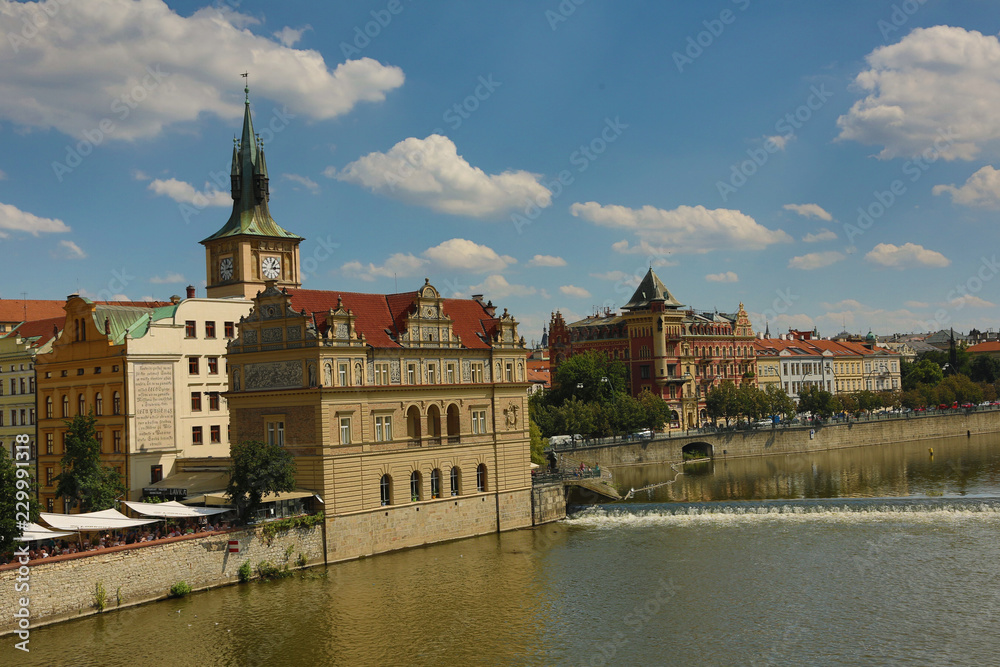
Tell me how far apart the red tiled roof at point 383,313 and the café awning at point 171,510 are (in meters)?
11.2

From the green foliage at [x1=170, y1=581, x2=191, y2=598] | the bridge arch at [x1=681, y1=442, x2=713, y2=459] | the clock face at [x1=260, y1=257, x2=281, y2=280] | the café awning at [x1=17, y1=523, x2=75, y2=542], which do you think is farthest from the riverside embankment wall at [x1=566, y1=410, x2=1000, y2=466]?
the café awning at [x1=17, y1=523, x2=75, y2=542]

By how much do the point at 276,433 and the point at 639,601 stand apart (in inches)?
873

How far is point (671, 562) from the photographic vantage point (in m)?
49.5

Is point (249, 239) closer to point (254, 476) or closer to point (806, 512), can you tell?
point (254, 476)

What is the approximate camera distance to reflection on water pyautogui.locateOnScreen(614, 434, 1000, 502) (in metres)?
77.4

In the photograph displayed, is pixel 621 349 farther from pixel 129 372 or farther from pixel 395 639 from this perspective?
pixel 395 639

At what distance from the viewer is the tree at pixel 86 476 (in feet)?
170

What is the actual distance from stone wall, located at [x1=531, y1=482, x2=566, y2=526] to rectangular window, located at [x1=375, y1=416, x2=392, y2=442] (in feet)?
40.5

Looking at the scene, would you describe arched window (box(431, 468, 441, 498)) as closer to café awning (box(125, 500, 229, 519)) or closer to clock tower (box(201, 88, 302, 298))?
café awning (box(125, 500, 229, 519))

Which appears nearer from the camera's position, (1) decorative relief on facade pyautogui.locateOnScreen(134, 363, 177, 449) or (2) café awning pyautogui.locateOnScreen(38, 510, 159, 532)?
(2) café awning pyautogui.locateOnScreen(38, 510, 159, 532)

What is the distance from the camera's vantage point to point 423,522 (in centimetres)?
5500

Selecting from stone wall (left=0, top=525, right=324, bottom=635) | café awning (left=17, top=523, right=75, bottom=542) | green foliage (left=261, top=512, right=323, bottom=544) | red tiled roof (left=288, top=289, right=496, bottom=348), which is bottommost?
stone wall (left=0, top=525, right=324, bottom=635)

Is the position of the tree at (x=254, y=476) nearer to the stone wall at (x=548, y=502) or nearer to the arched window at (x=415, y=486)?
the arched window at (x=415, y=486)

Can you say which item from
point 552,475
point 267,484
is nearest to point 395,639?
point 267,484
